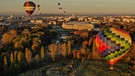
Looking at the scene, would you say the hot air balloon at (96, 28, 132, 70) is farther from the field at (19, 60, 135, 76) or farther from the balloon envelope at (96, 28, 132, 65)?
the field at (19, 60, 135, 76)


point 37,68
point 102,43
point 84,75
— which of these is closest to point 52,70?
point 37,68

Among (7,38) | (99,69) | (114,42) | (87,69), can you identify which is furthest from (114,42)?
(7,38)

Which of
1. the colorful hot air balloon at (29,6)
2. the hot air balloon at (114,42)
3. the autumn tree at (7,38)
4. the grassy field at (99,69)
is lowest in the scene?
the grassy field at (99,69)

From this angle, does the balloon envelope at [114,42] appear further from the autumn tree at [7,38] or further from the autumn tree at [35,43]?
the autumn tree at [7,38]

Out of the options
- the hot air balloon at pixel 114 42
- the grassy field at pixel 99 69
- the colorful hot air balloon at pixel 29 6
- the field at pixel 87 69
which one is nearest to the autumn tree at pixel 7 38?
the colorful hot air balloon at pixel 29 6

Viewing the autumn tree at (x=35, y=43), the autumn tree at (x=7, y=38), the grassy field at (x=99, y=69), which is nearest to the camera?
the grassy field at (x=99, y=69)

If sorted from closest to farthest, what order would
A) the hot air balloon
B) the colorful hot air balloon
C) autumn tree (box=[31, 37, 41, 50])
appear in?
the hot air balloon
the colorful hot air balloon
autumn tree (box=[31, 37, 41, 50])

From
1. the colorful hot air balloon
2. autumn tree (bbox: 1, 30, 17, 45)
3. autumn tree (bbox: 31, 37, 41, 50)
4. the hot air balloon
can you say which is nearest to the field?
the hot air balloon

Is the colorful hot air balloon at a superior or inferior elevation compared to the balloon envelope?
superior
